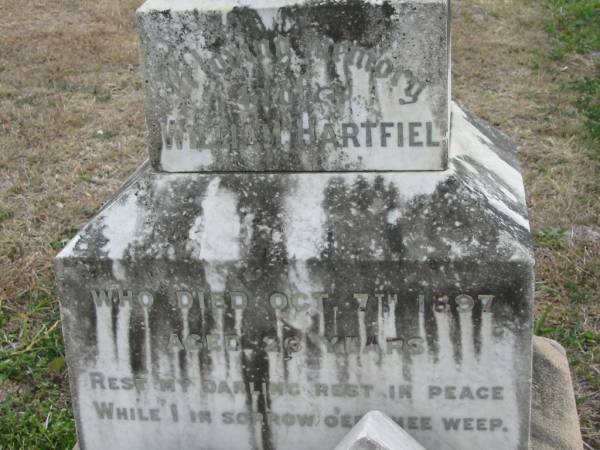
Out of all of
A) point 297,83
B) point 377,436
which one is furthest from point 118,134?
point 377,436

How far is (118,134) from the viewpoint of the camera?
19.9ft

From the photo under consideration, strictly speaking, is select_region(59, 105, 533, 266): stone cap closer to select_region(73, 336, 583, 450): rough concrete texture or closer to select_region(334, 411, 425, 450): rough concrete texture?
select_region(334, 411, 425, 450): rough concrete texture

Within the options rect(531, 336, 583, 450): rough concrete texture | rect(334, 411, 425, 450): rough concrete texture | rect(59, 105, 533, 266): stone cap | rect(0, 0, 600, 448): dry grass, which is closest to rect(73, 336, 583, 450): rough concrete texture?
rect(531, 336, 583, 450): rough concrete texture

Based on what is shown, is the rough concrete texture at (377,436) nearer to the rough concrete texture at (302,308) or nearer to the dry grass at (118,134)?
the rough concrete texture at (302,308)

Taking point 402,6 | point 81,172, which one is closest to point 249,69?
point 402,6

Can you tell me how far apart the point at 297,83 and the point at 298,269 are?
478 mm

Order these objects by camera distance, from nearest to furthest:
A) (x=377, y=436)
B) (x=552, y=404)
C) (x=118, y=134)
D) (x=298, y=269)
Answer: (x=377, y=436)
(x=298, y=269)
(x=552, y=404)
(x=118, y=134)

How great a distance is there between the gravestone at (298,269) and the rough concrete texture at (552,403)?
0.32 m

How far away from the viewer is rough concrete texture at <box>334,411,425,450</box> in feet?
6.65

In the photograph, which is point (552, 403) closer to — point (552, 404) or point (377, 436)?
point (552, 404)

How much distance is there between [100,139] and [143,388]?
3859mm

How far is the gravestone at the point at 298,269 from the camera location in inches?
84.2

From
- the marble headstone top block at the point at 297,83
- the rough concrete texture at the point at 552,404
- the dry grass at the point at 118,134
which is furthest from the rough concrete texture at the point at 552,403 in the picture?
the marble headstone top block at the point at 297,83

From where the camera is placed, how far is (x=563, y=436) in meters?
2.58
